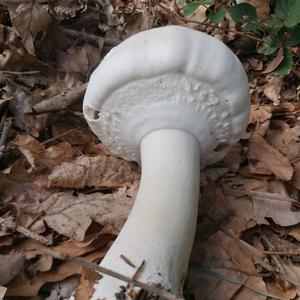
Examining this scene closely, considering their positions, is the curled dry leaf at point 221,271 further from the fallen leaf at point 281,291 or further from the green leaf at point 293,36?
the green leaf at point 293,36

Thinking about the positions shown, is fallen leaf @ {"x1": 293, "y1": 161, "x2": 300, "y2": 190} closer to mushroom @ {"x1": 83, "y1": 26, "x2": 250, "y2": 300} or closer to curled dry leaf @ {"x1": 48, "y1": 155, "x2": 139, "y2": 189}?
mushroom @ {"x1": 83, "y1": 26, "x2": 250, "y2": 300}

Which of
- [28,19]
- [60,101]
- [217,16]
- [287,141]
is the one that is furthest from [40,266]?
[217,16]

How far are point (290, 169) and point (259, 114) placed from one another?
0.54m

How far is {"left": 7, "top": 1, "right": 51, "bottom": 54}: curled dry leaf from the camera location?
2.93 meters

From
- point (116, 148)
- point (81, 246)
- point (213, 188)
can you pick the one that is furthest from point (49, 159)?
point (213, 188)

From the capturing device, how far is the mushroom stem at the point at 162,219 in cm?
162

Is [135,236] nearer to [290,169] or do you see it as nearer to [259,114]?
[290,169]

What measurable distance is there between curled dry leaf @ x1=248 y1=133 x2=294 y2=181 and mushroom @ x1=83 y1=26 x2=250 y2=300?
0.44 meters

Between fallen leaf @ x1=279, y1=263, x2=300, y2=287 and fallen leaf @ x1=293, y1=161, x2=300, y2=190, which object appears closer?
fallen leaf @ x1=279, y1=263, x2=300, y2=287

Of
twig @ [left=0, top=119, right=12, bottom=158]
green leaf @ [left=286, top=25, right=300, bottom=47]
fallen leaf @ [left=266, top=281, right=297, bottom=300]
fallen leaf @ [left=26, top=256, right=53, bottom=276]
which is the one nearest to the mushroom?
fallen leaf @ [left=26, top=256, right=53, bottom=276]

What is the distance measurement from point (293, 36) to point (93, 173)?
56.4 inches

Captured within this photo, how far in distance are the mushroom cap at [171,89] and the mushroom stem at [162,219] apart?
0.08 meters

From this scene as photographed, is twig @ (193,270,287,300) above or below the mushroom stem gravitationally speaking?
below

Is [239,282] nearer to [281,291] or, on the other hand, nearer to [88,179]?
[281,291]
